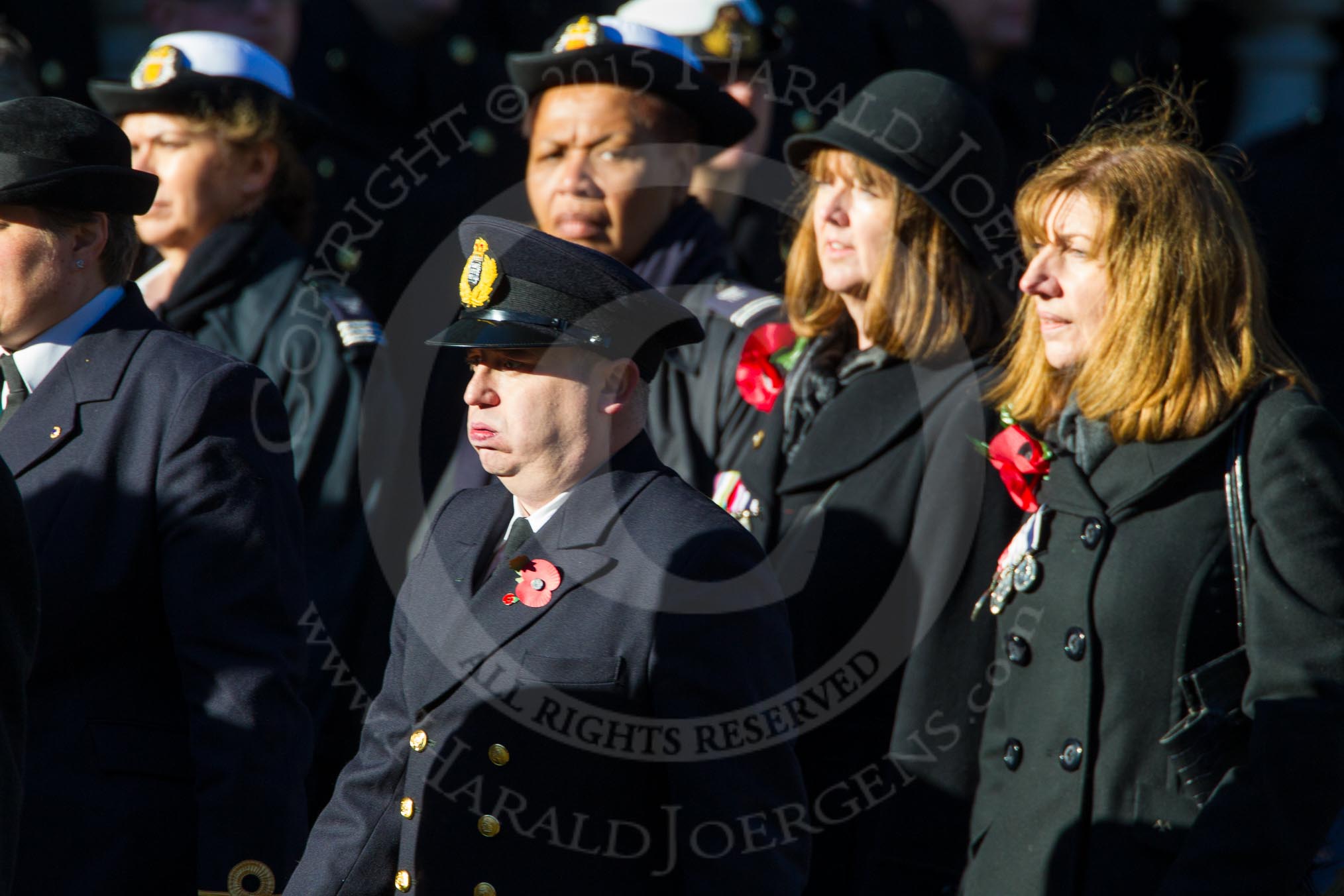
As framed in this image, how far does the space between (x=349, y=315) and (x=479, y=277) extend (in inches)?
67.8

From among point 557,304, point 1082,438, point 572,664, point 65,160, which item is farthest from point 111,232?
point 1082,438

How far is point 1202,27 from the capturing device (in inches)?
363

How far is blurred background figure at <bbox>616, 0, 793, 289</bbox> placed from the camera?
16.8ft

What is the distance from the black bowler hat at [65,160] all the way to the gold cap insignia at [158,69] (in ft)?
4.26

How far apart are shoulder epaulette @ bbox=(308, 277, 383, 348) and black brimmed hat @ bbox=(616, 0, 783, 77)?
1.24 meters

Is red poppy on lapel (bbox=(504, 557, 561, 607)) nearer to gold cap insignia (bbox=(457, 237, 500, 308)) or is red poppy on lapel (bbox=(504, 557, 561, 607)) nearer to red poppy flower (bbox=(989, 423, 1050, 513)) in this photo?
gold cap insignia (bbox=(457, 237, 500, 308))

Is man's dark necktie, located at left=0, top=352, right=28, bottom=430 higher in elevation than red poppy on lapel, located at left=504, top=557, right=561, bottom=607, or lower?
higher

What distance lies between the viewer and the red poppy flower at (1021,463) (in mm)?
3271

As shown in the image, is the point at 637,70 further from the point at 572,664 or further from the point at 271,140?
the point at 572,664

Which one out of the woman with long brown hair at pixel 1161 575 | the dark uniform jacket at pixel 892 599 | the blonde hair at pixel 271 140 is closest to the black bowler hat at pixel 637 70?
the blonde hair at pixel 271 140

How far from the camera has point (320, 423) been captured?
432cm

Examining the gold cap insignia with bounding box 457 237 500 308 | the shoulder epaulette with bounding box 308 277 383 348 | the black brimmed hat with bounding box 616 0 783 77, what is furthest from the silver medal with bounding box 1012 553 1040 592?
the black brimmed hat with bounding box 616 0 783 77

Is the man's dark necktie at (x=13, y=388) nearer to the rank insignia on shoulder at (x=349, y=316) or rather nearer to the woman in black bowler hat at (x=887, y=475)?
the rank insignia on shoulder at (x=349, y=316)

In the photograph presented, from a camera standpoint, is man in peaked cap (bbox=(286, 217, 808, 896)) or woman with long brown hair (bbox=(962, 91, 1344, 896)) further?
woman with long brown hair (bbox=(962, 91, 1344, 896))
